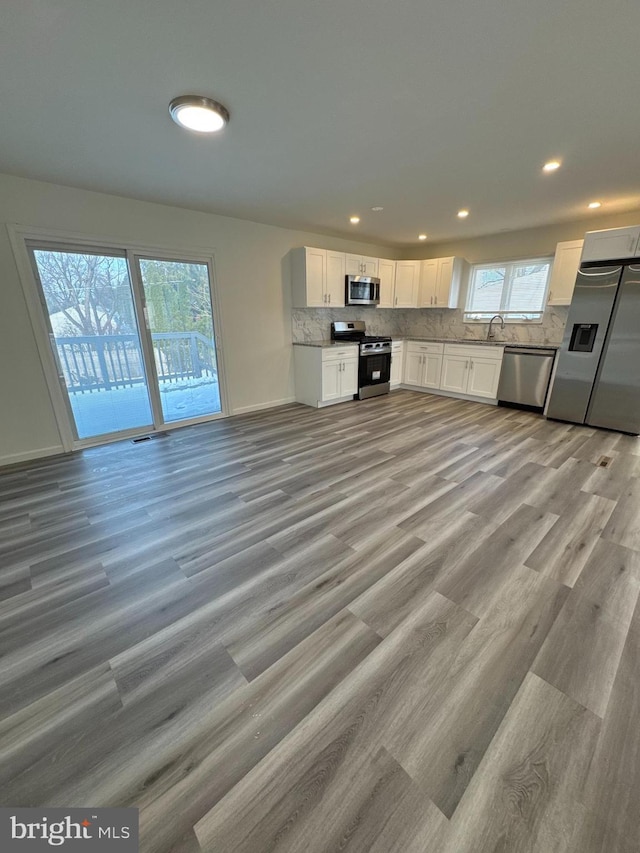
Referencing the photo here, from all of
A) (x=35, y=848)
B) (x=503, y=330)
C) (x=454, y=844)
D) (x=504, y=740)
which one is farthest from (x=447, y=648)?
(x=503, y=330)

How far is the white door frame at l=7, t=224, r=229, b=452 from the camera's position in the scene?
308 cm

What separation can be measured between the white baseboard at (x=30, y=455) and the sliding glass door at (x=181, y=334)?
3.71 feet

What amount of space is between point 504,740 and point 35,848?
144 centimetres

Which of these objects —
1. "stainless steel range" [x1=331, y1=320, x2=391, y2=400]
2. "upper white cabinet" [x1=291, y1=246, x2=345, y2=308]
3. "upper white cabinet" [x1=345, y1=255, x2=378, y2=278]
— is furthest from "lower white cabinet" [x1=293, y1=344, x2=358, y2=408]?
"upper white cabinet" [x1=345, y1=255, x2=378, y2=278]

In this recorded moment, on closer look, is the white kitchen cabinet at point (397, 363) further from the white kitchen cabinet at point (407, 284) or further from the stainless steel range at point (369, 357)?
the white kitchen cabinet at point (407, 284)

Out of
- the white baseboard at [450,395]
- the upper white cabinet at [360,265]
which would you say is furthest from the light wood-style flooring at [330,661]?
the upper white cabinet at [360,265]

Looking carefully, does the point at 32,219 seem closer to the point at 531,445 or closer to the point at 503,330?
the point at 531,445

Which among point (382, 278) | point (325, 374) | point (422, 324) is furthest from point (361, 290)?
point (422, 324)

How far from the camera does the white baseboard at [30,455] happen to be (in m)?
3.27

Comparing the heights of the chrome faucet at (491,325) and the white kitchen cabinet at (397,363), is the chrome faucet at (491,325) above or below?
above

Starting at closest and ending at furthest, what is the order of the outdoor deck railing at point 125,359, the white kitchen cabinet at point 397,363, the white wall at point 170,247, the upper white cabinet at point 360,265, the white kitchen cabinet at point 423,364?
the white wall at point 170,247
the outdoor deck railing at point 125,359
the upper white cabinet at point 360,265
the white kitchen cabinet at point 423,364
the white kitchen cabinet at point 397,363

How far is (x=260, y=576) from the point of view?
1848mm

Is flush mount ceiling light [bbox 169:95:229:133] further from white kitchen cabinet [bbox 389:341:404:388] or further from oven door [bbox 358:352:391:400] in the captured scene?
white kitchen cabinet [bbox 389:341:404:388]

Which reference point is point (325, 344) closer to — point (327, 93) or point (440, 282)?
point (440, 282)
